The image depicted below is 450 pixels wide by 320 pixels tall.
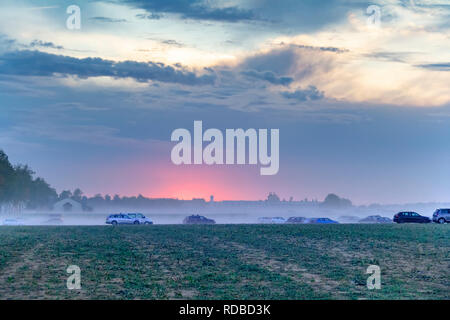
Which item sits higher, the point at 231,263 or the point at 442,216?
the point at 442,216

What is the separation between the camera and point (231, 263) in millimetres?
43062

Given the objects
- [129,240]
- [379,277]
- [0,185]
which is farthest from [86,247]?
[0,185]

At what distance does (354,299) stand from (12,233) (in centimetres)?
4623

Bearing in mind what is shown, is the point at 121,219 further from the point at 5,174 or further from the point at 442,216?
the point at 5,174

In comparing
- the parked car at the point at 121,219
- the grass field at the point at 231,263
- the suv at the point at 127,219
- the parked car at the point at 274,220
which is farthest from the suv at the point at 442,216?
the parked car at the point at 121,219

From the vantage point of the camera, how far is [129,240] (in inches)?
2296

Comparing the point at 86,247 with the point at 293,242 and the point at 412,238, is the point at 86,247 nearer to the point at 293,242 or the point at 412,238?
the point at 293,242

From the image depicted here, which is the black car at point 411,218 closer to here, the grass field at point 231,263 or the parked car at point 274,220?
Answer: the grass field at point 231,263

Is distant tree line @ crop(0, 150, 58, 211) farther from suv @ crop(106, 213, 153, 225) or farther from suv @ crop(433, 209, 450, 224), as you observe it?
suv @ crop(433, 209, 450, 224)

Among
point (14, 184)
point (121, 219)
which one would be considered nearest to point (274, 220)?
point (121, 219)

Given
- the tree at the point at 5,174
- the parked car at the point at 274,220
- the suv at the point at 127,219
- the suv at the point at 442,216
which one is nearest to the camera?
the suv at the point at 442,216

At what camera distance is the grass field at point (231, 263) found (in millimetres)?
33594
